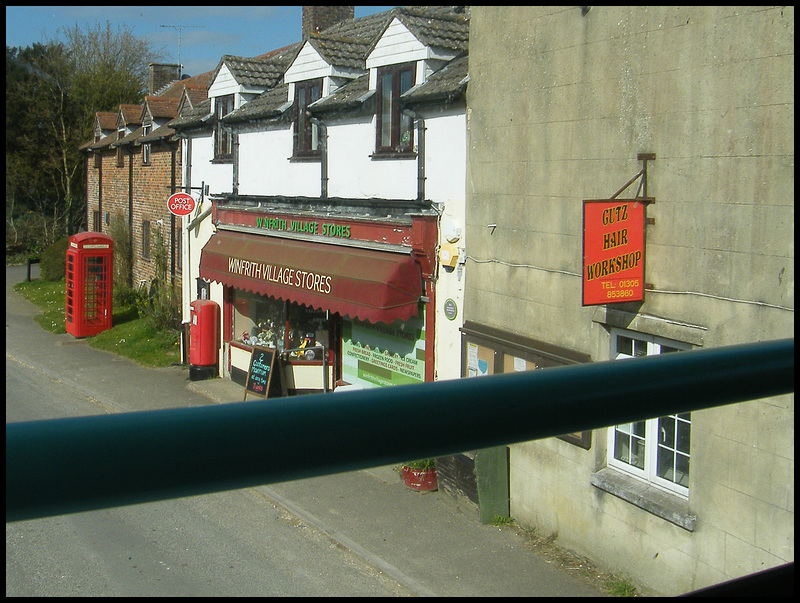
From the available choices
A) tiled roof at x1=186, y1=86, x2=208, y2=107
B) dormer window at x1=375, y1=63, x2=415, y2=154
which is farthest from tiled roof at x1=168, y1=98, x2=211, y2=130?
dormer window at x1=375, y1=63, x2=415, y2=154

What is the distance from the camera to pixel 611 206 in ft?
23.6

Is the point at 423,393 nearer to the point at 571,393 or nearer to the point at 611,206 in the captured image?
the point at 571,393

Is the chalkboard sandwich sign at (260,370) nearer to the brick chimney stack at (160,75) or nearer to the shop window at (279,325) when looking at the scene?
Answer: the shop window at (279,325)

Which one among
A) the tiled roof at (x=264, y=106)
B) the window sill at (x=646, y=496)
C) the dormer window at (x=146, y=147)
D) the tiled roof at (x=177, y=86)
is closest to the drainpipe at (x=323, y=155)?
the tiled roof at (x=264, y=106)

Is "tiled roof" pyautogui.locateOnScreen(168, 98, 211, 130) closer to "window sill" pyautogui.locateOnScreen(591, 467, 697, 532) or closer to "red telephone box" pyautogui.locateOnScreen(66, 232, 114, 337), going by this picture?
Result: "red telephone box" pyautogui.locateOnScreen(66, 232, 114, 337)

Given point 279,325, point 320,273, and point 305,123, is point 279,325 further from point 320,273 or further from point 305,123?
point 305,123

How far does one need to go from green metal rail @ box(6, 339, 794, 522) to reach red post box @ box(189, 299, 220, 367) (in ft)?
52.0

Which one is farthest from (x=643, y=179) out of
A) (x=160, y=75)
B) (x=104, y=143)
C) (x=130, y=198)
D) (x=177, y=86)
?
(x=160, y=75)

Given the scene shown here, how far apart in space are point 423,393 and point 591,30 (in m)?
7.74

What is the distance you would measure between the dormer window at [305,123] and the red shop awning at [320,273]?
144 centimetres

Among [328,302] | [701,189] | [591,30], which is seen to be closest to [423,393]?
[701,189]

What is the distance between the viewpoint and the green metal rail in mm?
Answer: 568

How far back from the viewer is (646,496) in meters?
7.38

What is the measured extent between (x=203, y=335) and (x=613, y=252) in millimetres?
10534
